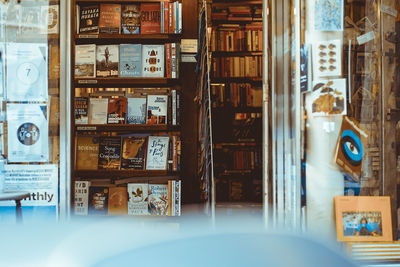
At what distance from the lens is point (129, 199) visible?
374 centimetres

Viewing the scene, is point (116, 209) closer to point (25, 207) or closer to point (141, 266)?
point (25, 207)

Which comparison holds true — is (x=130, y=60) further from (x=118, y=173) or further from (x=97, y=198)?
(x=97, y=198)

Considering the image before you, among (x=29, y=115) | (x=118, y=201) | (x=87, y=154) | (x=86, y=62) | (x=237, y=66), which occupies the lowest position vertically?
(x=118, y=201)

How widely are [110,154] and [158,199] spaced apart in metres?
0.64

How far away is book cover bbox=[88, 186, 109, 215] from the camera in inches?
148

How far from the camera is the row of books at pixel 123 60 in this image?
376 cm

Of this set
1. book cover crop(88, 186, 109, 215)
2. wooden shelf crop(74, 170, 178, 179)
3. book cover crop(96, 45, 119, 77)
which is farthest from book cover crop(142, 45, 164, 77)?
book cover crop(88, 186, 109, 215)

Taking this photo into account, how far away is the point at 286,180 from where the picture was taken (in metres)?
2.92

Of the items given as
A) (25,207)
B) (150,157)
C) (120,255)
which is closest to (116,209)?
(150,157)

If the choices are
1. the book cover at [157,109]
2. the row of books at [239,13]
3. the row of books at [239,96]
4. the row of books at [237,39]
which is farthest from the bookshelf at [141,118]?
the row of books at [239,13]

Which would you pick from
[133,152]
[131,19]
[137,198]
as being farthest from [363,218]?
[131,19]

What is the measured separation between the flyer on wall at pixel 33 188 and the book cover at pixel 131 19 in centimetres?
156

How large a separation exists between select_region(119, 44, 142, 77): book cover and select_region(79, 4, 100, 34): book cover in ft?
1.02

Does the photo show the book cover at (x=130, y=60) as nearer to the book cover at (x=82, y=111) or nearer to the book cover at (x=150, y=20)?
the book cover at (x=150, y=20)
